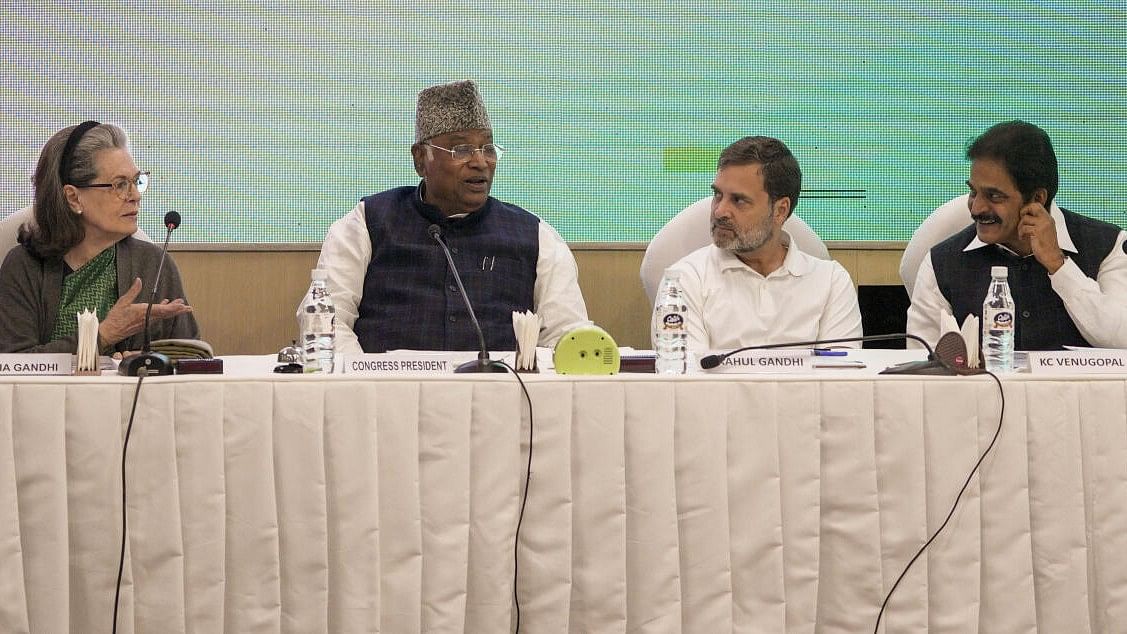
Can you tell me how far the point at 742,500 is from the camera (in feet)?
5.10

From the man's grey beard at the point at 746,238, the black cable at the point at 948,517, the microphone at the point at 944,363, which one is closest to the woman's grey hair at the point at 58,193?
the man's grey beard at the point at 746,238

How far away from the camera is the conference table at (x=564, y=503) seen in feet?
4.87

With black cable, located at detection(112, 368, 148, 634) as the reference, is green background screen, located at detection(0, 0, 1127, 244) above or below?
above

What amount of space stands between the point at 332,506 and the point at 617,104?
2.23m

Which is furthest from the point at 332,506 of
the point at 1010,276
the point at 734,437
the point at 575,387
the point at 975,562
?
the point at 1010,276

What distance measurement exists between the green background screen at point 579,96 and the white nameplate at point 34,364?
179 cm

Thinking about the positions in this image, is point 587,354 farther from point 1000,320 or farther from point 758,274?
point 758,274

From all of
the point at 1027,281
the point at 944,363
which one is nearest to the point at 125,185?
the point at 944,363

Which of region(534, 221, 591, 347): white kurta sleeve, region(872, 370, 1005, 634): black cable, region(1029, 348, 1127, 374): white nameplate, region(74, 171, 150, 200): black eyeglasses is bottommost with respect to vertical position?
region(872, 370, 1005, 634): black cable

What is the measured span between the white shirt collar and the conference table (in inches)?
42.8

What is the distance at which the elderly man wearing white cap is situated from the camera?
8.67 feet

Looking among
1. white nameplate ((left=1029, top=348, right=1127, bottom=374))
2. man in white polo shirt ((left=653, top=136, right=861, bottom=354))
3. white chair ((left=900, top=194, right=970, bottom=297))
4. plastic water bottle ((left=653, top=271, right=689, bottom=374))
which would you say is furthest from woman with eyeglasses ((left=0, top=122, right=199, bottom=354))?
white chair ((left=900, top=194, right=970, bottom=297))

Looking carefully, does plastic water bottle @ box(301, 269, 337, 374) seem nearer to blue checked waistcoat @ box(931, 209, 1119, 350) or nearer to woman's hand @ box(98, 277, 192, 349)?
woman's hand @ box(98, 277, 192, 349)

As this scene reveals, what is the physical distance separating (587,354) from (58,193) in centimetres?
153
